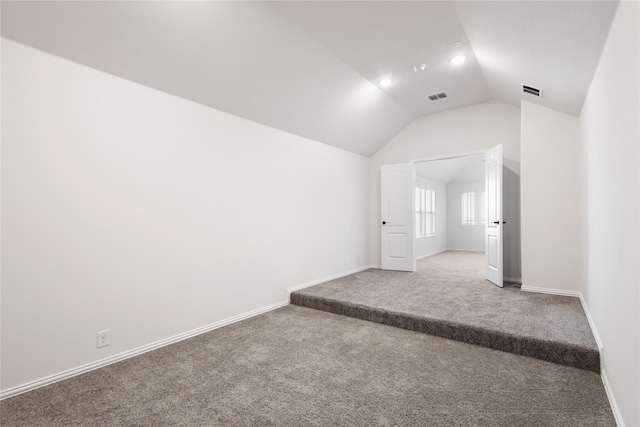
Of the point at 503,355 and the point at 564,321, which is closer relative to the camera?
the point at 503,355

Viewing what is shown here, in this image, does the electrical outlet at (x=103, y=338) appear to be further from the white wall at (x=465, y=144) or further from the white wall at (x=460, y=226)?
the white wall at (x=460, y=226)

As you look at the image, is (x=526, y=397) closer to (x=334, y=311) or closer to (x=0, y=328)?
(x=334, y=311)

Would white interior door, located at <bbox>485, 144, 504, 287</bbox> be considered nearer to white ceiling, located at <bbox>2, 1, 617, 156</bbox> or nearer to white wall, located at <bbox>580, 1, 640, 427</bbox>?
white ceiling, located at <bbox>2, 1, 617, 156</bbox>

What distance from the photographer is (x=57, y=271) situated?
2260 millimetres

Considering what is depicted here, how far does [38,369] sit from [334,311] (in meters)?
2.69

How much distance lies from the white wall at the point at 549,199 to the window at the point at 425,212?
3.79 m

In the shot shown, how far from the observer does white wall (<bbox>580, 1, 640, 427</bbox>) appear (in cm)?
142

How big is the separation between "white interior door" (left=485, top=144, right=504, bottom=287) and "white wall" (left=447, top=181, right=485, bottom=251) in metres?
4.88

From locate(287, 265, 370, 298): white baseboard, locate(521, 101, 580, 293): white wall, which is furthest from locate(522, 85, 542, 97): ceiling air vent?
locate(287, 265, 370, 298): white baseboard

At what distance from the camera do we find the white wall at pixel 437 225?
8.06m

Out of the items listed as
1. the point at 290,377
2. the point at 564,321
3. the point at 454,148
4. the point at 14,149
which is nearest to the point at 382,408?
the point at 290,377

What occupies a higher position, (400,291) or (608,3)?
(608,3)

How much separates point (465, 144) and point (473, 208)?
5.04 meters

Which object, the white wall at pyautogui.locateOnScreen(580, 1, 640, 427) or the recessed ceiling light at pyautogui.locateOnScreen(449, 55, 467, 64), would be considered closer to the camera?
the white wall at pyautogui.locateOnScreen(580, 1, 640, 427)
